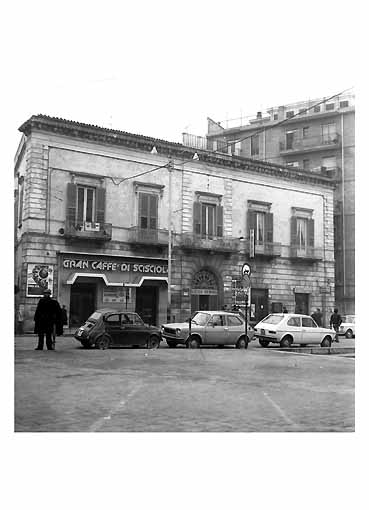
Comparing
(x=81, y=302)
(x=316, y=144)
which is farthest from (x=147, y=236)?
(x=316, y=144)

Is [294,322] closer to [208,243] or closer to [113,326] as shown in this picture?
[208,243]

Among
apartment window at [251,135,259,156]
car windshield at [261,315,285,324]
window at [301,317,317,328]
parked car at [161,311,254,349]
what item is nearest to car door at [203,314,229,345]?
parked car at [161,311,254,349]

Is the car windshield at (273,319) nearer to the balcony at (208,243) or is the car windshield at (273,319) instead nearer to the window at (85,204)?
the balcony at (208,243)

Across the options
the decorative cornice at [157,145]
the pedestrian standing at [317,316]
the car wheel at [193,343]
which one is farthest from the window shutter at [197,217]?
the pedestrian standing at [317,316]

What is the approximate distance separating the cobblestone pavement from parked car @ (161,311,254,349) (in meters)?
0.27

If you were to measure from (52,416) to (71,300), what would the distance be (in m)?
1.53

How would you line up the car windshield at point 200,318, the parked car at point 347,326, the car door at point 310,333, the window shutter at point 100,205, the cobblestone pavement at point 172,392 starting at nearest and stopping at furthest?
the cobblestone pavement at point 172,392 → the parked car at point 347,326 → the window shutter at point 100,205 → the car windshield at point 200,318 → the car door at point 310,333

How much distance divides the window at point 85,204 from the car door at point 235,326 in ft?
7.16

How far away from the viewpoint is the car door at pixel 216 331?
7105mm

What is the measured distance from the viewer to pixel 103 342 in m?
6.43

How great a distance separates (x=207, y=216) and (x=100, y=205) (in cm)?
131

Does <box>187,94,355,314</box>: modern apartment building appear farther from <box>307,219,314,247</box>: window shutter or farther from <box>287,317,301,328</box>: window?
<box>287,317,301,328</box>: window

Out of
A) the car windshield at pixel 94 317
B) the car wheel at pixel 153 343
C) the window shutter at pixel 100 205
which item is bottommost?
the car wheel at pixel 153 343

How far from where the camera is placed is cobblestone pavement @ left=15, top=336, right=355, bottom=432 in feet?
16.5
